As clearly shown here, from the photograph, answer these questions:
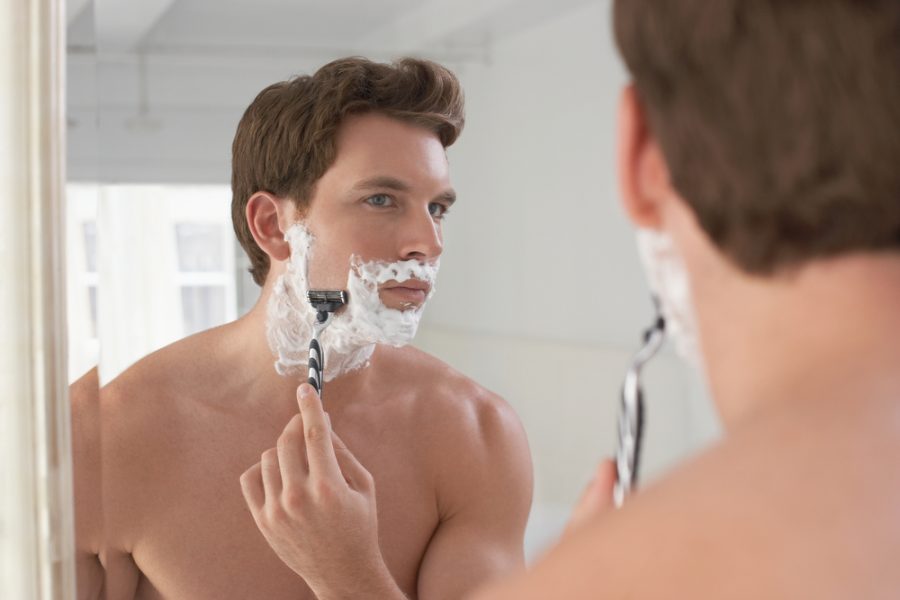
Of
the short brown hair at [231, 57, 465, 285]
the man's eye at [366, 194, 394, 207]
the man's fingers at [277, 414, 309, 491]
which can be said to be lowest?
the man's fingers at [277, 414, 309, 491]

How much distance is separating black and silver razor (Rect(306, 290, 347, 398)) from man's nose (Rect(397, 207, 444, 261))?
7 cm

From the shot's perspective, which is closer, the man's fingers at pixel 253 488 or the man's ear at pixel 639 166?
the man's ear at pixel 639 166

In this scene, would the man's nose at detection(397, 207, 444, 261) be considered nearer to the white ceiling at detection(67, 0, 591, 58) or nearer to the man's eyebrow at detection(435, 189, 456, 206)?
the man's eyebrow at detection(435, 189, 456, 206)

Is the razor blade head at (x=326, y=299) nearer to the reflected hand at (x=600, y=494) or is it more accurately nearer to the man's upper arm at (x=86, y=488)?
the man's upper arm at (x=86, y=488)

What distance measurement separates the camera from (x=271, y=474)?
29.2 inches

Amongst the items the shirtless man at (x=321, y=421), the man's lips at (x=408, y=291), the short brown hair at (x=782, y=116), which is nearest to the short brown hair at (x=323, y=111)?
the shirtless man at (x=321, y=421)

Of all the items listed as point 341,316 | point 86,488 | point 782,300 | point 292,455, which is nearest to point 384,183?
point 341,316

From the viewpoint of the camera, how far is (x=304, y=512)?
734 mm

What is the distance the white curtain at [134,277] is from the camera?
0.78 metres

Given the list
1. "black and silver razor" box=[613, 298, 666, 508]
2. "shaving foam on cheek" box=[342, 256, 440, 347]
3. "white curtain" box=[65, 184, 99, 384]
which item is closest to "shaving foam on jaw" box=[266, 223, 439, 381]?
"shaving foam on cheek" box=[342, 256, 440, 347]

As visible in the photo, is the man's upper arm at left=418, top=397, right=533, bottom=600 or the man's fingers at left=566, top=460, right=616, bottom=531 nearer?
the man's fingers at left=566, top=460, right=616, bottom=531

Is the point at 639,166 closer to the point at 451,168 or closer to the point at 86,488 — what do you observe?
the point at 451,168

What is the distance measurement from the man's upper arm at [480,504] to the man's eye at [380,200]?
0.17 m

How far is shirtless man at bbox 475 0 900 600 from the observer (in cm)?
29
